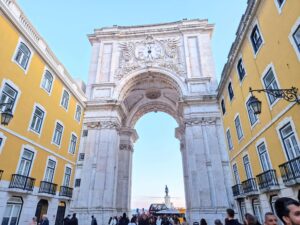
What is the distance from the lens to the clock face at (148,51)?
81.5ft

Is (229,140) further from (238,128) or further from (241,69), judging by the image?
(241,69)

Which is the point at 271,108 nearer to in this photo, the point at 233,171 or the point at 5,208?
the point at 233,171

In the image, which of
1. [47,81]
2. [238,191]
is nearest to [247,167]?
[238,191]

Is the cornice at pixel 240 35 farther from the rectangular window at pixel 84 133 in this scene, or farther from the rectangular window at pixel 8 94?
the rectangular window at pixel 84 133

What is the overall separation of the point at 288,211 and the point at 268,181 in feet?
28.4

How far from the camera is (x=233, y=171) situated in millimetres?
15758

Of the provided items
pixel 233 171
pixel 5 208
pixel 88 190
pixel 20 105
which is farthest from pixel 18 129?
pixel 233 171

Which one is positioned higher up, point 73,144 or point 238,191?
point 73,144

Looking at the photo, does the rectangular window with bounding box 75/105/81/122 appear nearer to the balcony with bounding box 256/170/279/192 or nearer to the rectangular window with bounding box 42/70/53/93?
the rectangular window with bounding box 42/70/53/93

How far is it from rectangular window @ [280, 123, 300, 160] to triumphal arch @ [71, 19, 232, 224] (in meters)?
10.5

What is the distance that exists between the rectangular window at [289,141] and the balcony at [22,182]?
44.5 ft

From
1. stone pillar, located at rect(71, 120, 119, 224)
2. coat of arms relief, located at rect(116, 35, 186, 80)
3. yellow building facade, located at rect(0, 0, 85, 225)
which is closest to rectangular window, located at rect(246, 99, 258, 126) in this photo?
coat of arms relief, located at rect(116, 35, 186, 80)

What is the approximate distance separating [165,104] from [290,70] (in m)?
23.0

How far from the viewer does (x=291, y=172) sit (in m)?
8.12
